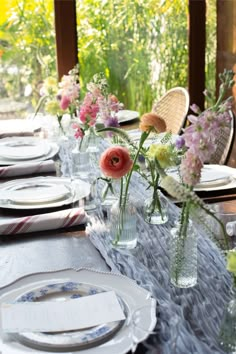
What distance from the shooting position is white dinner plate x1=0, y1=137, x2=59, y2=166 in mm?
2207

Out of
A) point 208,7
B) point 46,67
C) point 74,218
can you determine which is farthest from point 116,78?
point 74,218

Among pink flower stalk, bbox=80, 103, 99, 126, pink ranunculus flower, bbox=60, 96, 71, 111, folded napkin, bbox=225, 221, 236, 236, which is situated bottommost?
folded napkin, bbox=225, 221, 236, 236

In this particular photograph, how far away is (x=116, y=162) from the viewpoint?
1.27m

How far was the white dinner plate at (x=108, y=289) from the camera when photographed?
946 millimetres

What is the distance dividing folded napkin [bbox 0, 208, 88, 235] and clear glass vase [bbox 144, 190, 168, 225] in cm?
16

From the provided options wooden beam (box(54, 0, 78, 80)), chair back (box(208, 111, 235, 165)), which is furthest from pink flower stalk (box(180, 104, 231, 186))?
wooden beam (box(54, 0, 78, 80))

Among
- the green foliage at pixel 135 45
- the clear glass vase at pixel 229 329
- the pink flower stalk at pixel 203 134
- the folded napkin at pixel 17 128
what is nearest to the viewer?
the clear glass vase at pixel 229 329

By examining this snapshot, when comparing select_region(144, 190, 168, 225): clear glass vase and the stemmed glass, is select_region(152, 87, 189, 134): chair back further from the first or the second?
the stemmed glass

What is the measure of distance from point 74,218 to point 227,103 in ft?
1.89

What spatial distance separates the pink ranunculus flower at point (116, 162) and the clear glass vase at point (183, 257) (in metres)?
0.18

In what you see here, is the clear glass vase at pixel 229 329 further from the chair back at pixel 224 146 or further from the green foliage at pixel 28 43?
the green foliage at pixel 28 43

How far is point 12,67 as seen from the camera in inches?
137

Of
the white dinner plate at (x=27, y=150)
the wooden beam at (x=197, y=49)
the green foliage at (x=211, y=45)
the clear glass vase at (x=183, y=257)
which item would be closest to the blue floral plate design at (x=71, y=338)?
the clear glass vase at (x=183, y=257)

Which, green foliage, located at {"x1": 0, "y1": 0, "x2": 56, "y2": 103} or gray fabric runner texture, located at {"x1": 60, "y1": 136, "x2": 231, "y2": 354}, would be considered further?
green foliage, located at {"x1": 0, "y1": 0, "x2": 56, "y2": 103}
